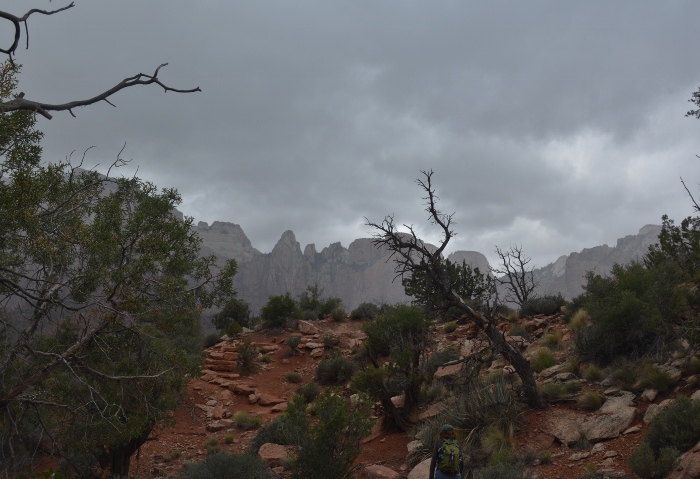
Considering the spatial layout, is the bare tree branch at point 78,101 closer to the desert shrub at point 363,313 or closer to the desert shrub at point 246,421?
the desert shrub at point 246,421

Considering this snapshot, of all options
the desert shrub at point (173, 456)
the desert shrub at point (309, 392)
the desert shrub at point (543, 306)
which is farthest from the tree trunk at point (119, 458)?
the desert shrub at point (543, 306)

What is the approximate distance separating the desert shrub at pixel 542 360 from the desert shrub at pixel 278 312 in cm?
1544

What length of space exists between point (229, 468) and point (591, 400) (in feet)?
24.3

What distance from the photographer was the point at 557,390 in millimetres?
11109

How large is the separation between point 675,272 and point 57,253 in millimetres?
12845

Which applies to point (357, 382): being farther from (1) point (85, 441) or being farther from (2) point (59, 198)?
(2) point (59, 198)

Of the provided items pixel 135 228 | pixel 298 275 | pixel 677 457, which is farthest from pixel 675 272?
pixel 298 275

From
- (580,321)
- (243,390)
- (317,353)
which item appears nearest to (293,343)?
(317,353)

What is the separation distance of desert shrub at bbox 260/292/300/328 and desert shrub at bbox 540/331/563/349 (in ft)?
48.0

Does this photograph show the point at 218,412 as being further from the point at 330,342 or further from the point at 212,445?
the point at 330,342

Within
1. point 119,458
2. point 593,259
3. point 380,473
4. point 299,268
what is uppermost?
point 299,268

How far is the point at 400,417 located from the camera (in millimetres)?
12797

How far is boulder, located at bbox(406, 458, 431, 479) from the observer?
930cm

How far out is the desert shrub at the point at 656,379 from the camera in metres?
9.80
